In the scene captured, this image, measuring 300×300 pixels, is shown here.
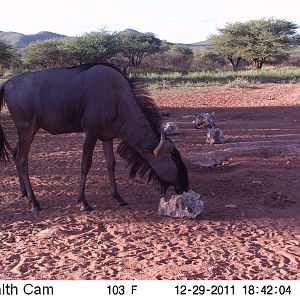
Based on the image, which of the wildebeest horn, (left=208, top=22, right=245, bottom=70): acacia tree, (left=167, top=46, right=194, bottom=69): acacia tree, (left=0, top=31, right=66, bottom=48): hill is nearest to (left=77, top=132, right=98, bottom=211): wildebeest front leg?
the wildebeest horn

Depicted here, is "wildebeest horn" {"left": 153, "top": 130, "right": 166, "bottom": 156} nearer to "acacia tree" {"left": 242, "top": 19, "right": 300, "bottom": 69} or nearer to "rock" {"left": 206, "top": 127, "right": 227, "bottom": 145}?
"rock" {"left": 206, "top": 127, "right": 227, "bottom": 145}

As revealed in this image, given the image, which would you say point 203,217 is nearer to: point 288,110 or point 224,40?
point 288,110

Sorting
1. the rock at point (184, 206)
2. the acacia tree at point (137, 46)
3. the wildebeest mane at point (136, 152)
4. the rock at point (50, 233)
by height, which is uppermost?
the acacia tree at point (137, 46)

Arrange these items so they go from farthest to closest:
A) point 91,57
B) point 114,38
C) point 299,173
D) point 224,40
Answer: point 224,40 → point 114,38 → point 91,57 → point 299,173

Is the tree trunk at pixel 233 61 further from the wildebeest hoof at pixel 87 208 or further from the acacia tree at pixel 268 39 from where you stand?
the wildebeest hoof at pixel 87 208

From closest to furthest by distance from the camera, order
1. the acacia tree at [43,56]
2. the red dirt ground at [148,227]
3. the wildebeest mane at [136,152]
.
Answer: the red dirt ground at [148,227], the wildebeest mane at [136,152], the acacia tree at [43,56]

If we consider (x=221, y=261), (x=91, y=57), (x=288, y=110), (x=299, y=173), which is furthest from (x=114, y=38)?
(x=221, y=261)

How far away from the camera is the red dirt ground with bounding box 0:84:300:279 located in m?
3.96

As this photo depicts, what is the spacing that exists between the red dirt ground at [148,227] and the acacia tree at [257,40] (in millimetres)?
34692

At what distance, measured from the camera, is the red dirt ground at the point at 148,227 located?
396 centimetres

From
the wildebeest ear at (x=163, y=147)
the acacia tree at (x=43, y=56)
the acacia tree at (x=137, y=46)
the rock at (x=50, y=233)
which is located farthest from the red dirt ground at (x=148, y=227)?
the acacia tree at (x=137, y=46)

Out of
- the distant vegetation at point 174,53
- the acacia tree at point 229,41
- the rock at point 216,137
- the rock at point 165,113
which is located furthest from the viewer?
the acacia tree at point 229,41

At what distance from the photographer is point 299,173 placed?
6.91 m
